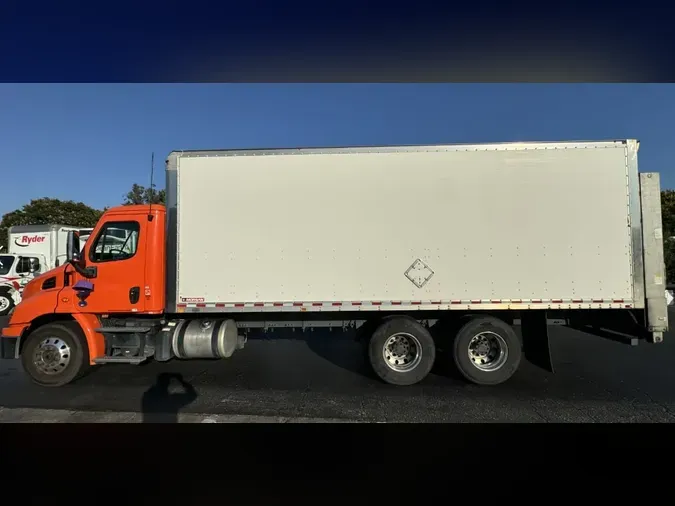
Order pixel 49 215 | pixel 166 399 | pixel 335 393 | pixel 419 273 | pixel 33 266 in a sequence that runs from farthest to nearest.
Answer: pixel 49 215 → pixel 33 266 → pixel 419 273 → pixel 335 393 → pixel 166 399

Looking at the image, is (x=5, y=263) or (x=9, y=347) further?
(x=5, y=263)

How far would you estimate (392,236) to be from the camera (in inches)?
236

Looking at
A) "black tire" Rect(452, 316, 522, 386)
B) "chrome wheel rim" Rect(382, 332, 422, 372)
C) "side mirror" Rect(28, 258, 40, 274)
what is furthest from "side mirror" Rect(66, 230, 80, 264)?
"side mirror" Rect(28, 258, 40, 274)

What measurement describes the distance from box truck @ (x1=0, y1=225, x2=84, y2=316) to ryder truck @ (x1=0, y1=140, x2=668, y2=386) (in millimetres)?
10051

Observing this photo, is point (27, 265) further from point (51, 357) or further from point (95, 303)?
point (95, 303)

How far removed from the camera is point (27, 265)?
14859 mm

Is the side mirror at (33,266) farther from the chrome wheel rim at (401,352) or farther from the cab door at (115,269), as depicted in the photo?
the chrome wheel rim at (401,352)

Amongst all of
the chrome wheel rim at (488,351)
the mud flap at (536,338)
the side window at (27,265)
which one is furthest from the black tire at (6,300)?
the mud flap at (536,338)

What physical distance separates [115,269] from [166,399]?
2.14 m

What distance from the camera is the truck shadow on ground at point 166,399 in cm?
499

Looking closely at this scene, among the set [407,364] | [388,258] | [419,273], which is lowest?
[407,364]

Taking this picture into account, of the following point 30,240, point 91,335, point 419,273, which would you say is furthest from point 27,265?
point 419,273

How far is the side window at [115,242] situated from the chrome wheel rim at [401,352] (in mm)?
4102
